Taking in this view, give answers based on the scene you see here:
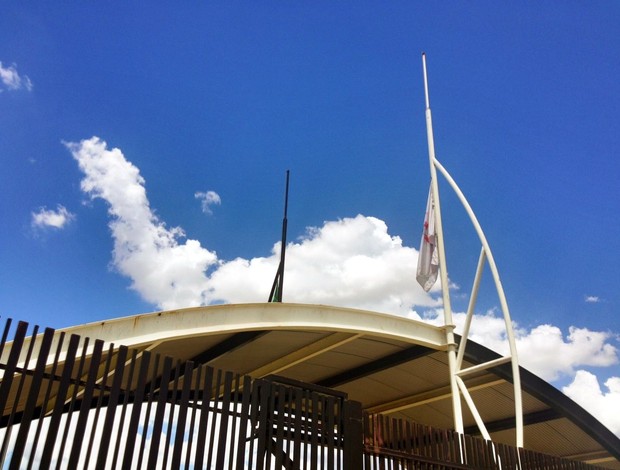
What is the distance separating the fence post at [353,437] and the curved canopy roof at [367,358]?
3095 millimetres

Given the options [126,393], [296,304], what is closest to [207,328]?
[296,304]

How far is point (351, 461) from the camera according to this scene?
7.11 meters

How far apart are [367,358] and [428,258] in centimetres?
297

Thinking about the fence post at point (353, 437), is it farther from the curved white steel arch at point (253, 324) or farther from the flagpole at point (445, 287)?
the flagpole at point (445, 287)

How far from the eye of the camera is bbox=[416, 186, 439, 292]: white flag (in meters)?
14.4

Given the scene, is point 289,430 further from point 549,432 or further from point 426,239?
point 549,432

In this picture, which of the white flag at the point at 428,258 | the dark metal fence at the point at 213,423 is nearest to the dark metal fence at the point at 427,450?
the dark metal fence at the point at 213,423

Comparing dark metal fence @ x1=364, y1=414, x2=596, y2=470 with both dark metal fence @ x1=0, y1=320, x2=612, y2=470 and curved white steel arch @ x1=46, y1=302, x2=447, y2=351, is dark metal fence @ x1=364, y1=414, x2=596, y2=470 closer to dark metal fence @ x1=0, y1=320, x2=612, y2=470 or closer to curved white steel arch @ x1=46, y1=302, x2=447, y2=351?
dark metal fence @ x1=0, y1=320, x2=612, y2=470

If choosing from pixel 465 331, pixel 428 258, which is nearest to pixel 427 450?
pixel 465 331

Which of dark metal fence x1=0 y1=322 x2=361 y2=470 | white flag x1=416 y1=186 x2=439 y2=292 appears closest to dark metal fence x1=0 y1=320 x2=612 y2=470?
dark metal fence x1=0 y1=322 x2=361 y2=470

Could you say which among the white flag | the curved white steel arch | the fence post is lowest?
the fence post

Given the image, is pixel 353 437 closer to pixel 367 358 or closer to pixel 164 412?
pixel 164 412

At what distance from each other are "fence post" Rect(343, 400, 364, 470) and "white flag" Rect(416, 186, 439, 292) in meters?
7.31

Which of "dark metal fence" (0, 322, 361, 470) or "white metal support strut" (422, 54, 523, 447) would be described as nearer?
"dark metal fence" (0, 322, 361, 470)
